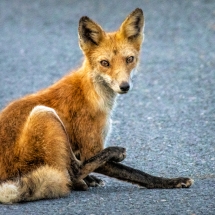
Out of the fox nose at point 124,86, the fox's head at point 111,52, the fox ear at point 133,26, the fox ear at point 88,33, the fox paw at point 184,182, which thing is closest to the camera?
the fox paw at point 184,182

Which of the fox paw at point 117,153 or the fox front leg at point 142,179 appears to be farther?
the fox paw at point 117,153

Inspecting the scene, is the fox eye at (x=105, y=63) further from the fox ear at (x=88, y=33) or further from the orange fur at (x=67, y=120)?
the fox ear at (x=88, y=33)

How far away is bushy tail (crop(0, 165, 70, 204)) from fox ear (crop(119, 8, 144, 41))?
1.77 m

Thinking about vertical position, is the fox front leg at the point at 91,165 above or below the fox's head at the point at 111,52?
below

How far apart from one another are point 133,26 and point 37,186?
2204 millimetres

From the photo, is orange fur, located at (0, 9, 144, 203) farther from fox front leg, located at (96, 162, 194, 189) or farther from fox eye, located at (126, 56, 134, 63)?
fox front leg, located at (96, 162, 194, 189)

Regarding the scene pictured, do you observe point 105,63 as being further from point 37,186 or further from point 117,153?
point 37,186

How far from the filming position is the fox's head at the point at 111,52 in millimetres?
7000

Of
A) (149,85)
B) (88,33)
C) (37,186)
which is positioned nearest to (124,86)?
(88,33)

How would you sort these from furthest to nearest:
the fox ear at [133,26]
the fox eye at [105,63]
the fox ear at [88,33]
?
the fox ear at [133,26], the fox ear at [88,33], the fox eye at [105,63]

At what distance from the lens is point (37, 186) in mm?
6301

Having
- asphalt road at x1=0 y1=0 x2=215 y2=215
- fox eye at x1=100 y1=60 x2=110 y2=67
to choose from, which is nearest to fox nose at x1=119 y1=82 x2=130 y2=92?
fox eye at x1=100 y1=60 x2=110 y2=67

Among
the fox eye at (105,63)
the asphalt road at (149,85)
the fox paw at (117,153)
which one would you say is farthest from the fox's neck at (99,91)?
the asphalt road at (149,85)

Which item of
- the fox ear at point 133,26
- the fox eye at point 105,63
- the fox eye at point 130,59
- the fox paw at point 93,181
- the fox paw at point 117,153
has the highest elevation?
the fox ear at point 133,26
